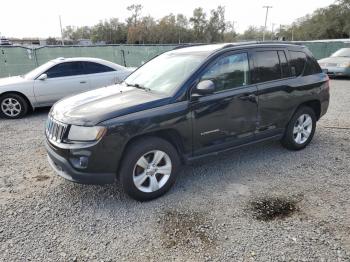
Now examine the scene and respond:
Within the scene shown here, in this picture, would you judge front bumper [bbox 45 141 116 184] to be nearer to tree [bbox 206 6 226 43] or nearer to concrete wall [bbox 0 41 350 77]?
concrete wall [bbox 0 41 350 77]

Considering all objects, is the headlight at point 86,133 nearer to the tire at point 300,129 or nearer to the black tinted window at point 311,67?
→ the tire at point 300,129

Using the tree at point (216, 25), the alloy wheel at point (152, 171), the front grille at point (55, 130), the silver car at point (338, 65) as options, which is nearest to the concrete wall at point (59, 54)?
the silver car at point (338, 65)

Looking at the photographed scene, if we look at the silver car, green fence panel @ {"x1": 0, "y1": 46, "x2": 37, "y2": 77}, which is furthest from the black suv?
green fence panel @ {"x1": 0, "y1": 46, "x2": 37, "y2": 77}

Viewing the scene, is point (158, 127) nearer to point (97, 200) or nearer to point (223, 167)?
point (97, 200)

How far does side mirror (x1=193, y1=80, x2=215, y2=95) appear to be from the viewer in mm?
3582

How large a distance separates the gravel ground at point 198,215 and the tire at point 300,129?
0.74ft

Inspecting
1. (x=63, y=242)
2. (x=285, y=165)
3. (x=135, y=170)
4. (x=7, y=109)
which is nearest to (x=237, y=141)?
(x=285, y=165)

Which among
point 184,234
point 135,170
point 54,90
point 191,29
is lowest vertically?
point 184,234

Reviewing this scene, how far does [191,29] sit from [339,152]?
8812 cm

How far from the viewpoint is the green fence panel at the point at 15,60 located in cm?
1488

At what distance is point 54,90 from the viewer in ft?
25.3

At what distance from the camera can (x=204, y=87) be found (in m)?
3.58

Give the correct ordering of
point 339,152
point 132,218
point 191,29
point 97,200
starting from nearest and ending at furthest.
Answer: point 132,218 → point 97,200 → point 339,152 → point 191,29

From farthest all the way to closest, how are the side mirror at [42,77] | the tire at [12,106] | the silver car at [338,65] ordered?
1. the silver car at [338,65]
2. the side mirror at [42,77]
3. the tire at [12,106]
